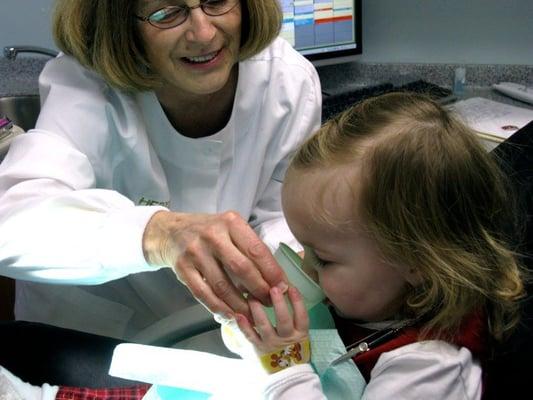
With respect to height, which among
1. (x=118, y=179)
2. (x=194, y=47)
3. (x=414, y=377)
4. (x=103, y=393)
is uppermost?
(x=194, y=47)

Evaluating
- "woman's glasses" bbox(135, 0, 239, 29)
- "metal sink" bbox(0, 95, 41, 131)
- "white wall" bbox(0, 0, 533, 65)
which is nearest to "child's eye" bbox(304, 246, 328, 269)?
"woman's glasses" bbox(135, 0, 239, 29)

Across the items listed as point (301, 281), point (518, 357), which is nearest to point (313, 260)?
point (301, 281)

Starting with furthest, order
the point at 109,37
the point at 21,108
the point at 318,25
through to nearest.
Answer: the point at 318,25
the point at 21,108
the point at 109,37

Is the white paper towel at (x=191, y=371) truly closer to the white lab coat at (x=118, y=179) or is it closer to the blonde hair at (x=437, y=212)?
the white lab coat at (x=118, y=179)

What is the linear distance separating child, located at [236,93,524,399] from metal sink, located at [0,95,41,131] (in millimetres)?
1285

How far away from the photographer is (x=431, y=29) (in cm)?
213

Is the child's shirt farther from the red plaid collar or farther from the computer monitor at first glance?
the computer monitor

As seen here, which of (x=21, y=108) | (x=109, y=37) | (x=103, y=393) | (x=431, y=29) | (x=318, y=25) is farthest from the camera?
(x=431, y=29)

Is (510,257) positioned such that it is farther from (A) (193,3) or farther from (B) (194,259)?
(A) (193,3)

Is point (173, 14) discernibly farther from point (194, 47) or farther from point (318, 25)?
point (318, 25)

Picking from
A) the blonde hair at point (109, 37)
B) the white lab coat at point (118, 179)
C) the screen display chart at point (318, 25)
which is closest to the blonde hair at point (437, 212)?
the white lab coat at point (118, 179)

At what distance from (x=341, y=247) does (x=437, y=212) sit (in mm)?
133

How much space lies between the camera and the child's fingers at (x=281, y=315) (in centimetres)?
73

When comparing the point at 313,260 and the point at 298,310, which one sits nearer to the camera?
the point at 298,310
